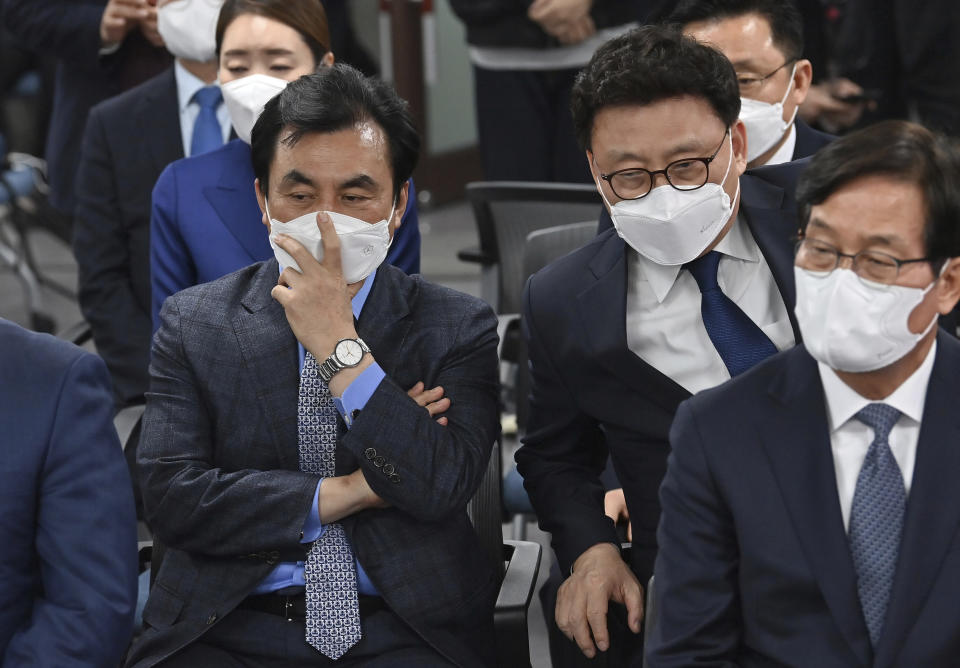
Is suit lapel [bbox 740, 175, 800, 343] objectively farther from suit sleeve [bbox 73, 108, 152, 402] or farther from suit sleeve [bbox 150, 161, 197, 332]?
suit sleeve [bbox 73, 108, 152, 402]

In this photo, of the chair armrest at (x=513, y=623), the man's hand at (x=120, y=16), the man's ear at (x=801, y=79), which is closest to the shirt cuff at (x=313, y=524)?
the chair armrest at (x=513, y=623)

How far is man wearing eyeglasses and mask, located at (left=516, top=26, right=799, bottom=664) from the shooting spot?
224 cm

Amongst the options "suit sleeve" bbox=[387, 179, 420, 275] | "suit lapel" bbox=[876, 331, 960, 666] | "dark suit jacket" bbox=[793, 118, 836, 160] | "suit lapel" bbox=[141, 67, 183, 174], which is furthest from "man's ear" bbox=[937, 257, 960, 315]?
"suit lapel" bbox=[141, 67, 183, 174]

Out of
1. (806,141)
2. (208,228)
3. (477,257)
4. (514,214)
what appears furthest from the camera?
(477,257)

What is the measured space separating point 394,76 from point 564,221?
4410 millimetres

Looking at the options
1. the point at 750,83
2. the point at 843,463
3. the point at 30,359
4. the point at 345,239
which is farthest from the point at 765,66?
the point at 30,359

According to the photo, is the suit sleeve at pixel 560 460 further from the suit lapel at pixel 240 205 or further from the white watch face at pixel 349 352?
the suit lapel at pixel 240 205

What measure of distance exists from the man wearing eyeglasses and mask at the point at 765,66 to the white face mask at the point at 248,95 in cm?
92

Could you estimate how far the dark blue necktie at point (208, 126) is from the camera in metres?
3.46

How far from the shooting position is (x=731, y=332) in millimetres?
2275

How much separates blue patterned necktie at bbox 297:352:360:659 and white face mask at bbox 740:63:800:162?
1.23 metres

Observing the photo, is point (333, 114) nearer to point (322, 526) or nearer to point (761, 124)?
point (322, 526)

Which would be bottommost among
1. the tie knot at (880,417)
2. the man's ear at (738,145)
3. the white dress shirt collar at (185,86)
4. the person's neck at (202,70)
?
the tie knot at (880,417)

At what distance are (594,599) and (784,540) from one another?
46cm
